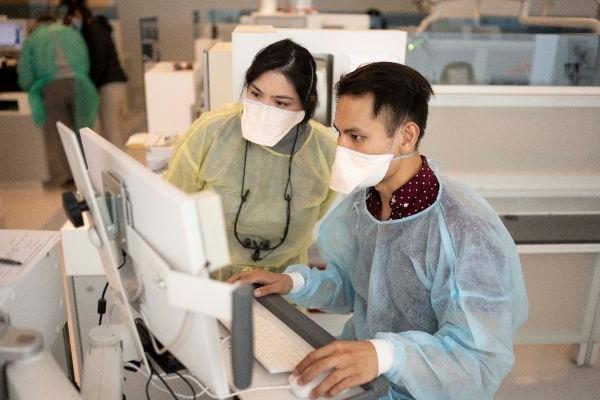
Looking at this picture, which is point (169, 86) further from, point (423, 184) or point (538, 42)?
point (423, 184)

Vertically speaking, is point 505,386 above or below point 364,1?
below

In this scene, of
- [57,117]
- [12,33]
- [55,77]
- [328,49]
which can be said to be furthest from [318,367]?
[12,33]

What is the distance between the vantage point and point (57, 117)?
13.6 feet

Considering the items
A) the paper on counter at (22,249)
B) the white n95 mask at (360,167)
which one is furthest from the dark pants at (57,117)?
the white n95 mask at (360,167)

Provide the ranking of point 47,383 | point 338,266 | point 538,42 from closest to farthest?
point 47,383, point 338,266, point 538,42

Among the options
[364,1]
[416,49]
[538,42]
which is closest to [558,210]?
[538,42]

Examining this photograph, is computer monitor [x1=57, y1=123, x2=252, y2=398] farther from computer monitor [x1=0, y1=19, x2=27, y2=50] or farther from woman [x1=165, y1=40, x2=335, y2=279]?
computer monitor [x1=0, y1=19, x2=27, y2=50]

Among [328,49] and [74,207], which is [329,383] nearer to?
[74,207]

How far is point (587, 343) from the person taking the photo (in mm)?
2398

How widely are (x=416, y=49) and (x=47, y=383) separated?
1.95 metres

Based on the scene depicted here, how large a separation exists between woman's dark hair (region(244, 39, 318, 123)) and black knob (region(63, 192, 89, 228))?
2.35ft

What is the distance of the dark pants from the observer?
396cm

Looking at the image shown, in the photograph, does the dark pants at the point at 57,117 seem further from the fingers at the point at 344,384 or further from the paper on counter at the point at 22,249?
the fingers at the point at 344,384

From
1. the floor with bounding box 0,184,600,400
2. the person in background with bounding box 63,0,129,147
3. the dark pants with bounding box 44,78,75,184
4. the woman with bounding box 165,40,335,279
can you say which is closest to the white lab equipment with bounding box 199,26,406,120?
the woman with bounding box 165,40,335,279
